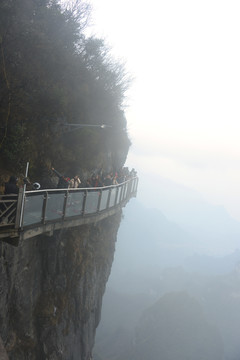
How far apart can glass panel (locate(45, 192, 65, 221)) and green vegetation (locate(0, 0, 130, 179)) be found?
462cm

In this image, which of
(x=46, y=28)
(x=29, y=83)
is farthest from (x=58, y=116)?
(x=46, y=28)

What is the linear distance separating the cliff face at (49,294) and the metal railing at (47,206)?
220 centimetres

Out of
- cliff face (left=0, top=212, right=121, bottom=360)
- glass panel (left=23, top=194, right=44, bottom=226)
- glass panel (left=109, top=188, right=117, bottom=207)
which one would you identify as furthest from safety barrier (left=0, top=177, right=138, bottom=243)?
cliff face (left=0, top=212, right=121, bottom=360)

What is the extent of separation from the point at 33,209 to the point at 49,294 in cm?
670

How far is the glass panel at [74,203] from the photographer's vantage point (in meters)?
8.99

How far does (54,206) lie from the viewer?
26.9 ft

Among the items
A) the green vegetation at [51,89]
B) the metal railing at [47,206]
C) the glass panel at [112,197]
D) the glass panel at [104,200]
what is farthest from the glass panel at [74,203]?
the green vegetation at [51,89]

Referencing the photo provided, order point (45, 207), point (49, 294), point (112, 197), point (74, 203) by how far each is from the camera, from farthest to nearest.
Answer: point (112, 197) < point (49, 294) < point (74, 203) < point (45, 207)

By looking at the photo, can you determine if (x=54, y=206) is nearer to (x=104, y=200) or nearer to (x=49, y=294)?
(x=104, y=200)

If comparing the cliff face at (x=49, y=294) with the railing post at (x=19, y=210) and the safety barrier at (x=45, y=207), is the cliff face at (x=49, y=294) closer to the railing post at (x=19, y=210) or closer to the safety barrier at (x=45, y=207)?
the safety barrier at (x=45, y=207)

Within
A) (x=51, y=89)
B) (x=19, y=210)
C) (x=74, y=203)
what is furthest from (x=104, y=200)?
(x=51, y=89)

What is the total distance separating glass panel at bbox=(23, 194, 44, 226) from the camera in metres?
6.89

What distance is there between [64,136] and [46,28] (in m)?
7.43

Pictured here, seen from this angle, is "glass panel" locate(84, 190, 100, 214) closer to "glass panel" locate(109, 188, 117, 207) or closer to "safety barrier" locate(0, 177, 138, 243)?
"safety barrier" locate(0, 177, 138, 243)
